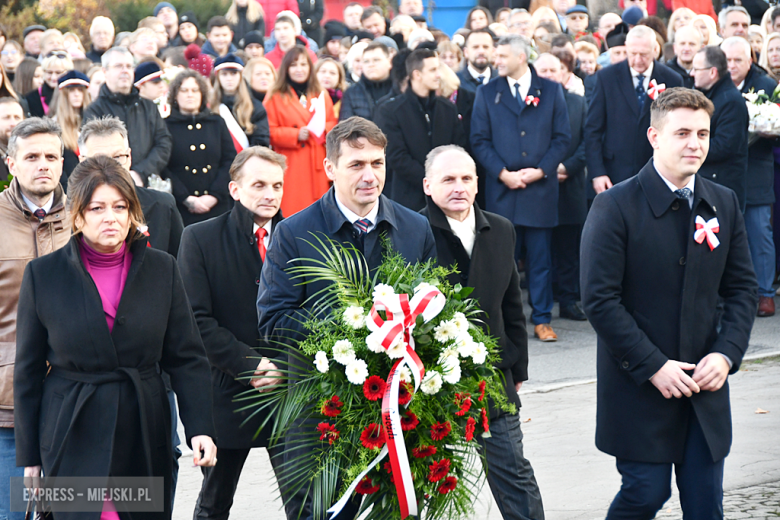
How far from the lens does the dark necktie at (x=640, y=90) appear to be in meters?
9.45

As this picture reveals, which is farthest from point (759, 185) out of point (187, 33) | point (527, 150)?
point (187, 33)

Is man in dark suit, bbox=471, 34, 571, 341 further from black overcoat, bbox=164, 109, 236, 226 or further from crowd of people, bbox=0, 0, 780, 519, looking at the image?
black overcoat, bbox=164, 109, 236, 226

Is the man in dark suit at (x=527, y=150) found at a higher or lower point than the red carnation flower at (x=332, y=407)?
higher

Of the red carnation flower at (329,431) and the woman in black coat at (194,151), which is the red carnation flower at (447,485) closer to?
the red carnation flower at (329,431)

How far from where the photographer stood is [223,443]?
4.74m

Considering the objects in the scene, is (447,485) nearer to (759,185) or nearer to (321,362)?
(321,362)

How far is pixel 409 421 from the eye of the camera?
3.63 meters

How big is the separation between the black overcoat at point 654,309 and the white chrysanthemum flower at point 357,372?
1.23 m

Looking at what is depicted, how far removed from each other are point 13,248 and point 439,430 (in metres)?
2.15

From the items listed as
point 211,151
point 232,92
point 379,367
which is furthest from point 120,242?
point 232,92

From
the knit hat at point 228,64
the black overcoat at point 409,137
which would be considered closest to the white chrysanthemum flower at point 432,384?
the black overcoat at point 409,137

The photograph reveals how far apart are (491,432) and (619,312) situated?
0.82 m

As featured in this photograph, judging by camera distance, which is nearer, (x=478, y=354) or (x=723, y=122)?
(x=478, y=354)

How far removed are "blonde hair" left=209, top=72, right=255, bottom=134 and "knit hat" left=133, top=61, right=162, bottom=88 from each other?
65 centimetres
